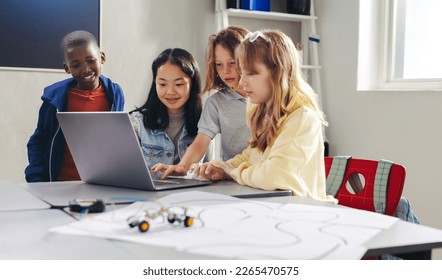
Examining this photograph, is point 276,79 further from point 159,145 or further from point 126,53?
point 126,53

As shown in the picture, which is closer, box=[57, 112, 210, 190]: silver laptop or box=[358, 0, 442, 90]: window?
box=[57, 112, 210, 190]: silver laptop

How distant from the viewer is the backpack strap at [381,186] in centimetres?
172

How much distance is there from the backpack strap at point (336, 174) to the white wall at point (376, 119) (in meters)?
1.20

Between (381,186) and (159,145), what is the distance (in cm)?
83

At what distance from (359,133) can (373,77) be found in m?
0.35

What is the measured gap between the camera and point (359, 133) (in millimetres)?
3400

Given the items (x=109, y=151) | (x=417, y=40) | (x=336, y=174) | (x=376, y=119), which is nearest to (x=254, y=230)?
(x=109, y=151)

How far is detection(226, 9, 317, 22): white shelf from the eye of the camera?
342cm

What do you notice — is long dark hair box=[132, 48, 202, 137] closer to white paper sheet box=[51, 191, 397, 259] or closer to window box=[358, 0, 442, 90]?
white paper sheet box=[51, 191, 397, 259]

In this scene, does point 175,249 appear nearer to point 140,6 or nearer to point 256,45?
point 256,45

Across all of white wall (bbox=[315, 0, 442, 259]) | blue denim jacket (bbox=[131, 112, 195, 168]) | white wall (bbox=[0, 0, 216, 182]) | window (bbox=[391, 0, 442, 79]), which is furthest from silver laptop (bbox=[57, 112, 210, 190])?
window (bbox=[391, 0, 442, 79])

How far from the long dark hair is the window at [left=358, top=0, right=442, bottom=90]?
150 cm

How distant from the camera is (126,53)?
10.8ft
